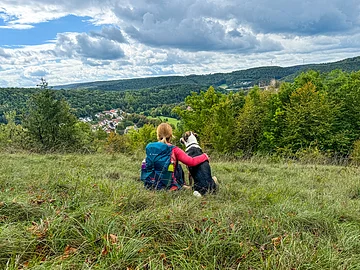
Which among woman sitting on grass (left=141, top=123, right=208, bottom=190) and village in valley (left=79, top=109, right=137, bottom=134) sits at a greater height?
woman sitting on grass (left=141, top=123, right=208, bottom=190)

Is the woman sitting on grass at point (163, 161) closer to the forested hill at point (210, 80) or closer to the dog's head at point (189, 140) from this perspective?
the dog's head at point (189, 140)

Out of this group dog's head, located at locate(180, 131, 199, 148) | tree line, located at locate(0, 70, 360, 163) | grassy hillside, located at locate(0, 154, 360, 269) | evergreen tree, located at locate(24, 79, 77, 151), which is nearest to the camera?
grassy hillside, located at locate(0, 154, 360, 269)

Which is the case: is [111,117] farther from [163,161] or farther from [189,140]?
[163,161]

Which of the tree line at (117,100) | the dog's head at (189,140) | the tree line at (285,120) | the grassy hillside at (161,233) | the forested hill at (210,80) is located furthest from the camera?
the forested hill at (210,80)

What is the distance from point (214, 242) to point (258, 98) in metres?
33.5

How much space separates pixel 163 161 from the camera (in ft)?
14.1

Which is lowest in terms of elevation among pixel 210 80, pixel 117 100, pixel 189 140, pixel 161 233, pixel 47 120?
pixel 117 100

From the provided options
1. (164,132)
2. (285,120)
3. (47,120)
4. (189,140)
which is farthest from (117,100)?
(164,132)

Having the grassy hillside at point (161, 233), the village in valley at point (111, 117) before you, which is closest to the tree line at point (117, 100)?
the village in valley at point (111, 117)

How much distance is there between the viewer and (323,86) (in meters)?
33.2

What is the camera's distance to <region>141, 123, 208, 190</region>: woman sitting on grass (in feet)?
14.1

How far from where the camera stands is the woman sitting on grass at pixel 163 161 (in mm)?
4289

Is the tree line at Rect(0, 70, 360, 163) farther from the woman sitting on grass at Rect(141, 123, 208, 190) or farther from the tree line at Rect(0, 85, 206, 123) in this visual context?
the tree line at Rect(0, 85, 206, 123)

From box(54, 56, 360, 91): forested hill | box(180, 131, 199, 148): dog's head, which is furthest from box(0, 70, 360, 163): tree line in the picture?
box(54, 56, 360, 91): forested hill
